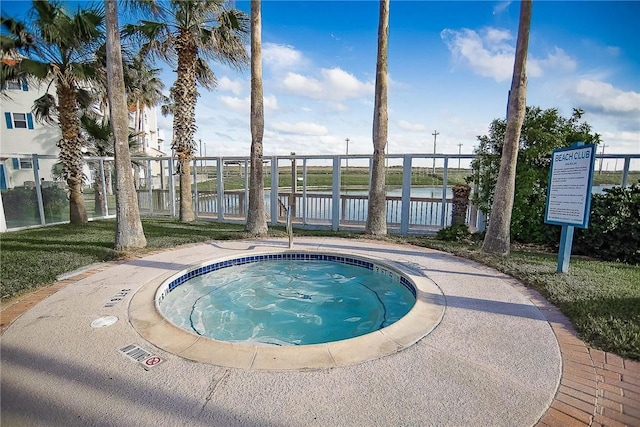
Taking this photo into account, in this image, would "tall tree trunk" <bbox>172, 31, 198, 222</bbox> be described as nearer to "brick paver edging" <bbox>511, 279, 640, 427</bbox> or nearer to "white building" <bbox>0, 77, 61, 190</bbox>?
"brick paver edging" <bbox>511, 279, 640, 427</bbox>

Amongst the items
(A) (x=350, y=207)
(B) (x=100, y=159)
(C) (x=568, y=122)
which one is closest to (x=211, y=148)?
(B) (x=100, y=159)

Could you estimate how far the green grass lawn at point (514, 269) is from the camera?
10.4 feet

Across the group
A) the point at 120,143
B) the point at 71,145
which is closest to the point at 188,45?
the point at 71,145

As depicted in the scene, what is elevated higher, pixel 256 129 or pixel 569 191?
pixel 256 129

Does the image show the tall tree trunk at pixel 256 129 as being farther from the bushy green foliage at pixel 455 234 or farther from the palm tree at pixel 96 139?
the palm tree at pixel 96 139

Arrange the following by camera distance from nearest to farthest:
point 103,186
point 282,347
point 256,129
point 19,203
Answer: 1. point 282,347
2. point 256,129
3. point 19,203
4. point 103,186

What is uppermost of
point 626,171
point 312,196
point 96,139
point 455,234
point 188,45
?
point 188,45

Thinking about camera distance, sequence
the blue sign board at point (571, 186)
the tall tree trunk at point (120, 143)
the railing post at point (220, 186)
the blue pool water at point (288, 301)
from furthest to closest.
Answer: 1. the railing post at point (220, 186)
2. the tall tree trunk at point (120, 143)
3. the blue sign board at point (571, 186)
4. the blue pool water at point (288, 301)

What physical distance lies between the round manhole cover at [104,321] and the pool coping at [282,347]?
0.16 metres

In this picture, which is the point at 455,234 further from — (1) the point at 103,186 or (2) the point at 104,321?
(1) the point at 103,186

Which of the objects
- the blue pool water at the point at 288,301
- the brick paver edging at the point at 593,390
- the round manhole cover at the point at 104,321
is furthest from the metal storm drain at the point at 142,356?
the brick paver edging at the point at 593,390

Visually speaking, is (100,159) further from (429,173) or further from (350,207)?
(429,173)

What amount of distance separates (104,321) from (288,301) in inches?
102

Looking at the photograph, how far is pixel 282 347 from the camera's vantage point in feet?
9.21
